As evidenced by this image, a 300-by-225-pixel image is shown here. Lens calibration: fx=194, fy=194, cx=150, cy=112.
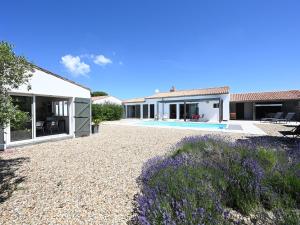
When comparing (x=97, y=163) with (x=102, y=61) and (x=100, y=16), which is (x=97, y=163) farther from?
(x=102, y=61)

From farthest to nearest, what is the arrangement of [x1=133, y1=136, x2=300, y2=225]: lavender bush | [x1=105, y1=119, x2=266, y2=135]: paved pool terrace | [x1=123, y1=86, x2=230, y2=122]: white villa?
[x1=123, y1=86, x2=230, y2=122]: white villa
[x1=105, y1=119, x2=266, y2=135]: paved pool terrace
[x1=133, y1=136, x2=300, y2=225]: lavender bush

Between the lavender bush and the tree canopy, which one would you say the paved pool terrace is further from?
the tree canopy

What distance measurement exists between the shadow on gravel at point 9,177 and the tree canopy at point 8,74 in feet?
4.65

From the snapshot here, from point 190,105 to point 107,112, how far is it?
→ 1229 centimetres

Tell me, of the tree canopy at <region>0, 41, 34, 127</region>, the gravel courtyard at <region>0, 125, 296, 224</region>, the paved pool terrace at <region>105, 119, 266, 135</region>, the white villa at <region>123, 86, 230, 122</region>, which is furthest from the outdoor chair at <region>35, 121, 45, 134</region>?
the white villa at <region>123, 86, 230, 122</region>

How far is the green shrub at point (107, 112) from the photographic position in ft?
89.1

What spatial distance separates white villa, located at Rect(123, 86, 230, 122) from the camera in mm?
24141

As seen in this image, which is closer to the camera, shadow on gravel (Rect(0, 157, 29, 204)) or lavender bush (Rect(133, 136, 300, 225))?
lavender bush (Rect(133, 136, 300, 225))

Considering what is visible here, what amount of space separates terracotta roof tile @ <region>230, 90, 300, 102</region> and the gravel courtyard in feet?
79.5

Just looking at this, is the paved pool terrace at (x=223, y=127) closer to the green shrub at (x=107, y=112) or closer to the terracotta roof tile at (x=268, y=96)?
the terracotta roof tile at (x=268, y=96)

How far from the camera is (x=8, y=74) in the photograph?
426 cm

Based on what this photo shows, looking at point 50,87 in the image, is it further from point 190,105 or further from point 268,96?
point 268,96

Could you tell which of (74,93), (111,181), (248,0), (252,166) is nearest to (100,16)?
(74,93)

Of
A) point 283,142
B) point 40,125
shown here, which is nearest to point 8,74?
point 40,125
